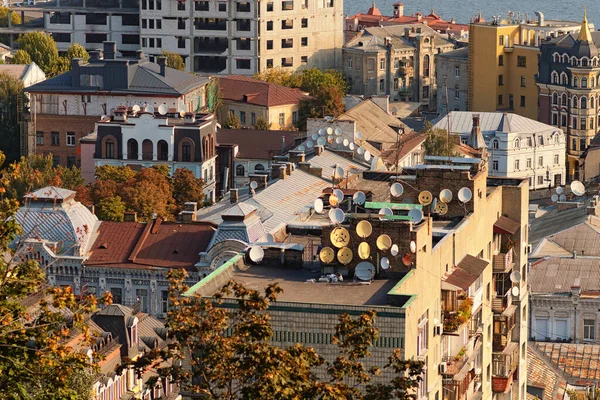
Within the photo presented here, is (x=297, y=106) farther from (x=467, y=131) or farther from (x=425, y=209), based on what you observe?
(x=425, y=209)

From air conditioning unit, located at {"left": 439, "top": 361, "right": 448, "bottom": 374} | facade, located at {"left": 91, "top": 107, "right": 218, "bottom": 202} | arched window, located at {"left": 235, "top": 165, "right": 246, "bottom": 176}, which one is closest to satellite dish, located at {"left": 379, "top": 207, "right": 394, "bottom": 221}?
air conditioning unit, located at {"left": 439, "top": 361, "right": 448, "bottom": 374}

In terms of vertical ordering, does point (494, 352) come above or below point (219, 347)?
below

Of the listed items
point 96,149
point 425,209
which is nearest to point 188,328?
point 425,209

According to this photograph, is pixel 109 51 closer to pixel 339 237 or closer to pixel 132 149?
pixel 132 149

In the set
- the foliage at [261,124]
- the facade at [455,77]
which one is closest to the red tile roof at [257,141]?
the foliage at [261,124]

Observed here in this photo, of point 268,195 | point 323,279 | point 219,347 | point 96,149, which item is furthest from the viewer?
point 96,149

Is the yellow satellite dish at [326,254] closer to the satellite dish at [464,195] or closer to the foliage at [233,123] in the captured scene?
the satellite dish at [464,195]
